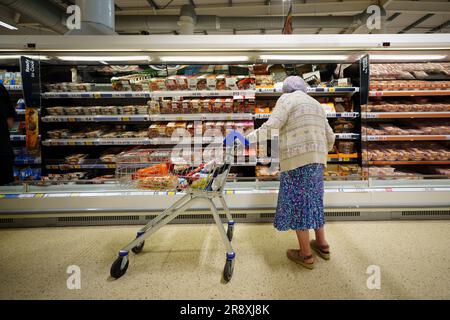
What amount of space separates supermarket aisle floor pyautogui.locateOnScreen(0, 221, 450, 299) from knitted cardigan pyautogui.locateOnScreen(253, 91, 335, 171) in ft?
2.89

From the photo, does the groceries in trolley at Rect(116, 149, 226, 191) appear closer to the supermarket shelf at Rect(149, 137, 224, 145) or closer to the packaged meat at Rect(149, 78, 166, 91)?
the supermarket shelf at Rect(149, 137, 224, 145)

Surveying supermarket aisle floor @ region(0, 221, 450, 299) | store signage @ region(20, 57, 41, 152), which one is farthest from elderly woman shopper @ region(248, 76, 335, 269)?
store signage @ region(20, 57, 41, 152)

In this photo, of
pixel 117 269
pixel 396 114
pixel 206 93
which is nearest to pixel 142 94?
pixel 206 93

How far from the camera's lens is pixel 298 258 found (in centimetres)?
210

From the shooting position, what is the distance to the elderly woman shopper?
194 cm

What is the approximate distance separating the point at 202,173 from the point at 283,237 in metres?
1.24

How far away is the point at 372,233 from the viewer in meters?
2.62

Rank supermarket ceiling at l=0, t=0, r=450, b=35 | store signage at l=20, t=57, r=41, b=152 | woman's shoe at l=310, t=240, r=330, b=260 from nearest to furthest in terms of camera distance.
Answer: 1. woman's shoe at l=310, t=240, r=330, b=260
2. store signage at l=20, t=57, r=41, b=152
3. supermarket ceiling at l=0, t=0, r=450, b=35

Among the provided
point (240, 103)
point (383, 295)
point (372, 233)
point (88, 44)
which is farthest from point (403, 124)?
point (88, 44)

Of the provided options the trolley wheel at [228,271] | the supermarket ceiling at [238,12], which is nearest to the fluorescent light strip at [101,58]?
the trolley wheel at [228,271]

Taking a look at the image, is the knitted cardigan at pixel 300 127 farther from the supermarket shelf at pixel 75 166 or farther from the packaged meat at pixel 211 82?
the supermarket shelf at pixel 75 166

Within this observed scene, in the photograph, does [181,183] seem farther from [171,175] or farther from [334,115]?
[334,115]

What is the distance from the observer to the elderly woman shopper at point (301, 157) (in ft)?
6.37

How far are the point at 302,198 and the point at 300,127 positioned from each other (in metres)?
0.56
